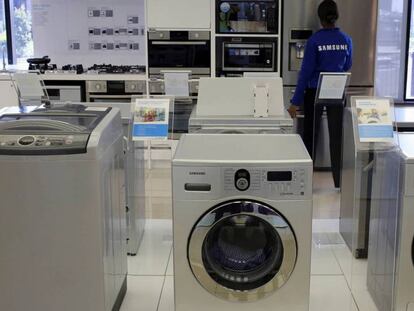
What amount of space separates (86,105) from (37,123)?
0.62m

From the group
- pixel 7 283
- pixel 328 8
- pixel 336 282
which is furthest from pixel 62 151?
pixel 328 8

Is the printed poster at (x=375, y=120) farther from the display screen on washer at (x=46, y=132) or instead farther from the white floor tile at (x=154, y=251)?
the white floor tile at (x=154, y=251)

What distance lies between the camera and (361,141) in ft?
8.87

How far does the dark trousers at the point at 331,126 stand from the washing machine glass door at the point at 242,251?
2255mm

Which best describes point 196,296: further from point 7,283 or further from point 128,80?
point 128,80

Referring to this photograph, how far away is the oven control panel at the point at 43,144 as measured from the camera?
2.30 m

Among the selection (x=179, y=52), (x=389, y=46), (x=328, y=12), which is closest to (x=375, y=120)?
(x=328, y=12)

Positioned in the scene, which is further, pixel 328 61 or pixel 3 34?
pixel 3 34

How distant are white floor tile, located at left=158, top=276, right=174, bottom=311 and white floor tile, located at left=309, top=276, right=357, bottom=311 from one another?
0.72 meters

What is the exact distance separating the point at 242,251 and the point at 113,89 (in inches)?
143

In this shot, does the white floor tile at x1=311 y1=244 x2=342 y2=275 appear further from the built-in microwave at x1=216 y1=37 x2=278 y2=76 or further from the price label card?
the built-in microwave at x1=216 y1=37 x2=278 y2=76

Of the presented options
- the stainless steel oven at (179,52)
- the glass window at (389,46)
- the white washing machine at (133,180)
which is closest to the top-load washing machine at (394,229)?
the white washing machine at (133,180)

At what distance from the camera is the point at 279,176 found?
238 cm

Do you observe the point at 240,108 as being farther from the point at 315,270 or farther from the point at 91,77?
the point at 91,77
